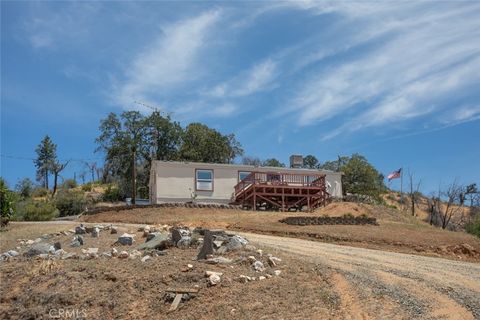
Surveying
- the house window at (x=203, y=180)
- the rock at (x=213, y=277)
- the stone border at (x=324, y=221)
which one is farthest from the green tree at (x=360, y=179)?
the rock at (x=213, y=277)

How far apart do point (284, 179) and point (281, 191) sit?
94 cm

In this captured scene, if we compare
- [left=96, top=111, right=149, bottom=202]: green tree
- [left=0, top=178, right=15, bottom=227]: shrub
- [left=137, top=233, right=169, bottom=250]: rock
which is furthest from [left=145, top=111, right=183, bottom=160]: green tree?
[left=137, top=233, right=169, bottom=250]: rock

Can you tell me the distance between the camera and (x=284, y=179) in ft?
104

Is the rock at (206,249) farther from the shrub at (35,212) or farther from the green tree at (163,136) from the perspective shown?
the green tree at (163,136)

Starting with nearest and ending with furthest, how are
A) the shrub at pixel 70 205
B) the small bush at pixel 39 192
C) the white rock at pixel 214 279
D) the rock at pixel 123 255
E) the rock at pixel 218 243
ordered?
1. the white rock at pixel 214 279
2. the rock at pixel 123 255
3. the rock at pixel 218 243
4. the shrub at pixel 70 205
5. the small bush at pixel 39 192

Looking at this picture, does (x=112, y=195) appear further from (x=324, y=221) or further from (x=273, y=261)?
(x=273, y=261)

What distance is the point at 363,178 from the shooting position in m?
Result: 46.5

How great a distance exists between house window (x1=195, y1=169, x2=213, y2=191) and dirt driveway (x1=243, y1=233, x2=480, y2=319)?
19349mm

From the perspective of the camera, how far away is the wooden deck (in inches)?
1198

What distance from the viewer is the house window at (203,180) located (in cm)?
3219

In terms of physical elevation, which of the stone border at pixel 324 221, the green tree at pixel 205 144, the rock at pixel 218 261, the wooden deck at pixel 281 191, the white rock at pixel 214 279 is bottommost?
the white rock at pixel 214 279

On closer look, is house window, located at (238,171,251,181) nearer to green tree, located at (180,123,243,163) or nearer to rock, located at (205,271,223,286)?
green tree, located at (180,123,243,163)

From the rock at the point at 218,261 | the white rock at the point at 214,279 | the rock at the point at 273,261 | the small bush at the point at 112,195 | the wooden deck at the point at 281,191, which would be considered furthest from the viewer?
the small bush at the point at 112,195

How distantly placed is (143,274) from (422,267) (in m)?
6.59
